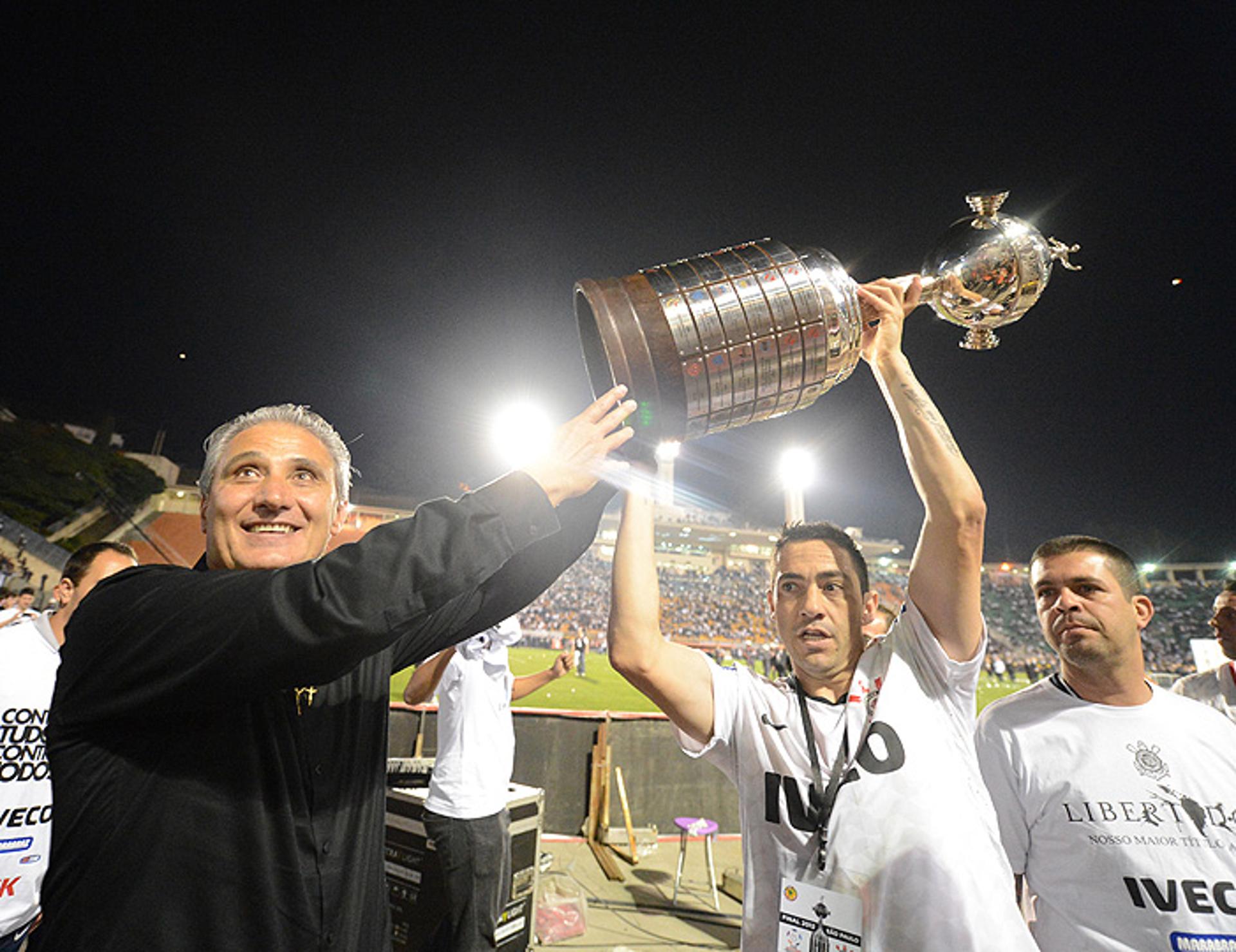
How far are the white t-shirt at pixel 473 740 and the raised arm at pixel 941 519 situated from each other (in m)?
3.71

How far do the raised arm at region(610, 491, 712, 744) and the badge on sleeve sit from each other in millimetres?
530

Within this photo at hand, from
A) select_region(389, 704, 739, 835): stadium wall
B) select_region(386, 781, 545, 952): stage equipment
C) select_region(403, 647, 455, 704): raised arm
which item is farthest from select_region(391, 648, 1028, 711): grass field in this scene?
select_region(386, 781, 545, 952): stage equipment

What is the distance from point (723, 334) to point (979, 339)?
1393 millimetres

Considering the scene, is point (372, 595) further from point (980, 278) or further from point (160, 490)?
point (160, 490)

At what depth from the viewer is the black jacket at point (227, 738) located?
1.18m

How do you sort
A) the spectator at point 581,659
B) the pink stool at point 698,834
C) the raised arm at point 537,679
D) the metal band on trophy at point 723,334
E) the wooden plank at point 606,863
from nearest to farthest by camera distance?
the metal band on trophy at point 723,334
the raised arm at point 537,679
the pink stool at point 698,834
the wooden plank at point 606,863
the spectator at point 581,659

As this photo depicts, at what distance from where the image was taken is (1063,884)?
2365mm

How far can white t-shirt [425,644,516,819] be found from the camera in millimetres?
4637

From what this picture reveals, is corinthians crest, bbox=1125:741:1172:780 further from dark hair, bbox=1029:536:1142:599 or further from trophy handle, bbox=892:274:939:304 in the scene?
trophy handle, bbox=892:274:939:304

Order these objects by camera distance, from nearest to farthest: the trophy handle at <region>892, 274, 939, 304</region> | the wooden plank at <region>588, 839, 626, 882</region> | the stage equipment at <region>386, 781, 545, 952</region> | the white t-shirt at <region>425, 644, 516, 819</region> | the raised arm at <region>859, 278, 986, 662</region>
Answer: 1. the raised arm at <region>859, 278, 986, 662</region>
2. the trophy handle at <region>892, 274, 939, 304</region>
3. the white t-shirt at <region>425, 644, 516, 819</region>
4. the stage equipment at <region>386, 781, 545, 952</region>
5. the wooden plank at <region>588, 839, 626, 882</region>

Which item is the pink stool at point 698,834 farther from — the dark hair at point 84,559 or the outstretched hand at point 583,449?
the outstretched hand at point 583,449

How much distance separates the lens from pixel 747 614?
51688mm

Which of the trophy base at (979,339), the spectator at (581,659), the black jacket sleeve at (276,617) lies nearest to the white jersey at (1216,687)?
the trophy base at (979,339)

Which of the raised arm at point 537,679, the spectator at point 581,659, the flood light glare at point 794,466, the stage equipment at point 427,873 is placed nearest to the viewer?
the stage equipment at point 427,873
